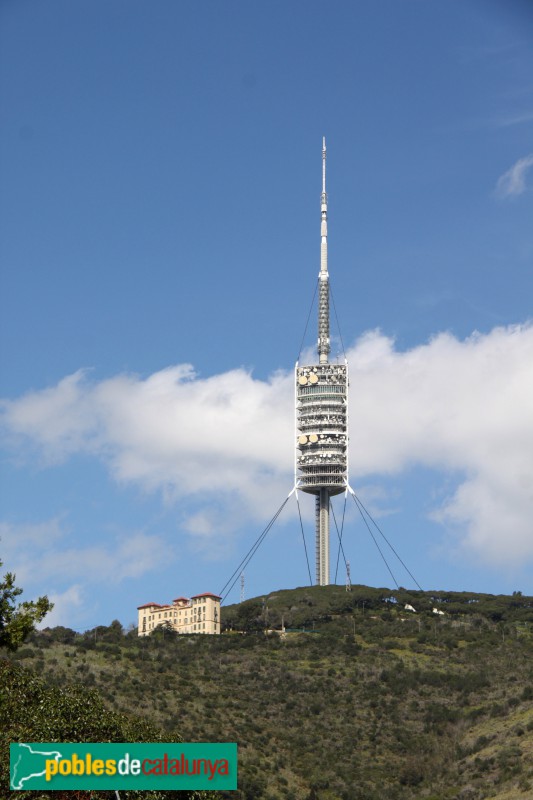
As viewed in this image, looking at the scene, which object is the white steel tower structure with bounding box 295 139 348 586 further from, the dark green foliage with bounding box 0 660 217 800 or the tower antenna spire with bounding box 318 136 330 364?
the dark green foliage with bounding box 0 660 217 800

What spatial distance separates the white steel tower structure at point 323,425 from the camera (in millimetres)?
185125

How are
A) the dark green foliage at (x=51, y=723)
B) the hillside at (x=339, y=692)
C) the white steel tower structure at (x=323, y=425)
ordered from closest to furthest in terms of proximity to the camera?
the dark green foliage at (x=51, y=723) < the hillside at (x=339, y=692) < the white steel tower structure at (x=323, y=425)

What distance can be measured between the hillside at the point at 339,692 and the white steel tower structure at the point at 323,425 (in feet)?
54.9

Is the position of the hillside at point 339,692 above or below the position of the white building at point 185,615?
below

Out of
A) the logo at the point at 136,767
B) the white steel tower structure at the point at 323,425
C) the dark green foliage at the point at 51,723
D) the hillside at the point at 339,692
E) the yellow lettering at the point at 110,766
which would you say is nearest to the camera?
the logo at the point at 136,767

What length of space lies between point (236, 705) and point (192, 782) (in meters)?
79.7

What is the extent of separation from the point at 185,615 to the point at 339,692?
42565 mm

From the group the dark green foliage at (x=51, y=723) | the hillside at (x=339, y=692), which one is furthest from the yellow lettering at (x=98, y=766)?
the hillside at (x=339, y=692)

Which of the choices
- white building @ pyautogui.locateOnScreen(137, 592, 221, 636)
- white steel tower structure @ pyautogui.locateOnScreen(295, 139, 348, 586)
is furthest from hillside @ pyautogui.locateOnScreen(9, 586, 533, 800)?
white steel tower structure @ pyautogui.locateOnScreen(295, 139, 348, 586)

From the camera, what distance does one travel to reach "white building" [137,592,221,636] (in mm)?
161500

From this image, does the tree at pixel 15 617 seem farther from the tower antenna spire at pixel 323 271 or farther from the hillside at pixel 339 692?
the tower antenna spire at pixel 323 271

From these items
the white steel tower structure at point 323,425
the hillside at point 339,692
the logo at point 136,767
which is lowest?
the logo at point 136,767

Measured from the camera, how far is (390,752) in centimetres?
10738

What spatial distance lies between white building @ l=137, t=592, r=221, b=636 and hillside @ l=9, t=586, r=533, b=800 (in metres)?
4.39
